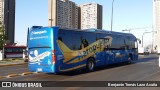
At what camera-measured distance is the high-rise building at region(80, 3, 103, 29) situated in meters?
64.8

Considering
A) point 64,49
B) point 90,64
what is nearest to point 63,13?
point 90,64

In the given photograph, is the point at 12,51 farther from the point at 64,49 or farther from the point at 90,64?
the point at 64,49

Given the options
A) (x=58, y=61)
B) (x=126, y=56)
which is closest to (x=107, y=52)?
(x=126, y=56)

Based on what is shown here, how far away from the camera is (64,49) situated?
1595 centimetres

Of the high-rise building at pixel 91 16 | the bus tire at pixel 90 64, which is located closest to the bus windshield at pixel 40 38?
the bus tire at pixel 90 64

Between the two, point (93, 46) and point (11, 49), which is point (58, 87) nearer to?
point (93, 46)

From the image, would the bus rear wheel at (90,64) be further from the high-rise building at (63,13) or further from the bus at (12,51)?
the bus at (12,51)

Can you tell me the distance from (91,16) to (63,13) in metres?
12.3

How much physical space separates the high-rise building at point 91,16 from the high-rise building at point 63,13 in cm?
212

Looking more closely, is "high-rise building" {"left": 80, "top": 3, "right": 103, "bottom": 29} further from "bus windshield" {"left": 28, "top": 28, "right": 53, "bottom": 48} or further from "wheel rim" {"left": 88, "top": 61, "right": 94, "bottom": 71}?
"bus windshield" {"left": 28, "top": 28, "right": 53, "bottom": 48}

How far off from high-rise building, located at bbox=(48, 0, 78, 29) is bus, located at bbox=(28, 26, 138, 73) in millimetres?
29388

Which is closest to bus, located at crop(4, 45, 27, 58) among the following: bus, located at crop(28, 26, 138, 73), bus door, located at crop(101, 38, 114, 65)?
bus door, located at crop(101, 38, 114, 65)

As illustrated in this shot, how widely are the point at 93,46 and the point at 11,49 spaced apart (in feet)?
123

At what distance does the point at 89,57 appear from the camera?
18.6 m
